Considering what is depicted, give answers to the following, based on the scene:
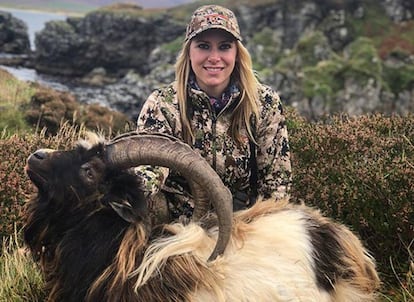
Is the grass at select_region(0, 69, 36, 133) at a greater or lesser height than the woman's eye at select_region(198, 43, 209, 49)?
lesser

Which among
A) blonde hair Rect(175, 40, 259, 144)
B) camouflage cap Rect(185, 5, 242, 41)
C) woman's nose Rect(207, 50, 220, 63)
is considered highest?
camouflage cap Rect(185, 5, 242, 41)

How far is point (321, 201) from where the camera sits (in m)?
5.72

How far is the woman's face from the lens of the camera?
196 inches

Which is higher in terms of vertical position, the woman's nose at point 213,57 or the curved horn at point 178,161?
the woman's nose at point 213,57

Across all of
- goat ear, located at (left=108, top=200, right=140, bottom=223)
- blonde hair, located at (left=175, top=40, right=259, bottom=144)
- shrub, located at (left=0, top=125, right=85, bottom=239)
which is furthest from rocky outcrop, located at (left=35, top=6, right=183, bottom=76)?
goat ear, located at (left=108, top=200, right=140, bottom=223)

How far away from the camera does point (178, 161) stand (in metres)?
3.68

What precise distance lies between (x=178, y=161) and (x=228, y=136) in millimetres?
1515

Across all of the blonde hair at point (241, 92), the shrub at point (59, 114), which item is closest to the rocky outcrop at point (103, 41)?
the shrub at point (59, 114)

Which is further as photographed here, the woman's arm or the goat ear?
the woman's arm

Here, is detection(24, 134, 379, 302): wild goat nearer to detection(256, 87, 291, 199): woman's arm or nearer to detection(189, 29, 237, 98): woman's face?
detection(256, 87, 291, 199): woman's arm

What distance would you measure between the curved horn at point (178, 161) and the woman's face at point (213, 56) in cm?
137

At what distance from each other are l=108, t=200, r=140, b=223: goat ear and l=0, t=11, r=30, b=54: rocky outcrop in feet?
246

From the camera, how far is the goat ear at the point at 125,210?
12.1 feet

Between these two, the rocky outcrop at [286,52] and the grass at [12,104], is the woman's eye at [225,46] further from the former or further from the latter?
the rocky outcrop at [286,52]
